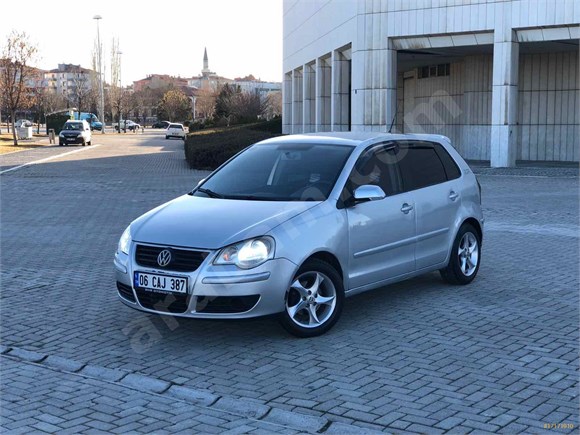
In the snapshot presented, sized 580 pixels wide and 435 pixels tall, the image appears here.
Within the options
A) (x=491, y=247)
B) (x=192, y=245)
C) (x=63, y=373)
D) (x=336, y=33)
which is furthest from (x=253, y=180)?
(x=336, y=33)

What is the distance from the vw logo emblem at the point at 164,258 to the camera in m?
6.05

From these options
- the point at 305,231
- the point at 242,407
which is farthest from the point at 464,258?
the point at 242,407

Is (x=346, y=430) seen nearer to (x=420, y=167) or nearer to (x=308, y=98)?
(x=420, y=167)

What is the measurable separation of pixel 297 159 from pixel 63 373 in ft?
9.61

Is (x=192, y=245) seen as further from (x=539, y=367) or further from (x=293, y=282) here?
(x=539, y=367)

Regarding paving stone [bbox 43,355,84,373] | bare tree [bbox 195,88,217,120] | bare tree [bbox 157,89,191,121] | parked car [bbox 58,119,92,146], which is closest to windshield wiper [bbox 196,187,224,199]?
paving stone [bbox 43,355,84,373]

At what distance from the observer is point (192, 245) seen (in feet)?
19.6

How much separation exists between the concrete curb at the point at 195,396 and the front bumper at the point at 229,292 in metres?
0.71

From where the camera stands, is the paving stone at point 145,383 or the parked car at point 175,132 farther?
the parked car at point 175,132

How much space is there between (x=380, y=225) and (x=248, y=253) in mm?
1539

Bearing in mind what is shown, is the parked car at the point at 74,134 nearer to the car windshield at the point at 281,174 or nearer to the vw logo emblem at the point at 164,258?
the car windshield at the point at 281,174

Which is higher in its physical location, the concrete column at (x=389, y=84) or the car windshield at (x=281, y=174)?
the concrete column at (x=389, y=84)

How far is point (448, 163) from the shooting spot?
825 centimetres

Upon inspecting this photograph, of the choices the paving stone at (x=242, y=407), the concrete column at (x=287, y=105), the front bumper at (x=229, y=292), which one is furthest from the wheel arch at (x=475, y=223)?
the concrete column at (x=287, y=105)
